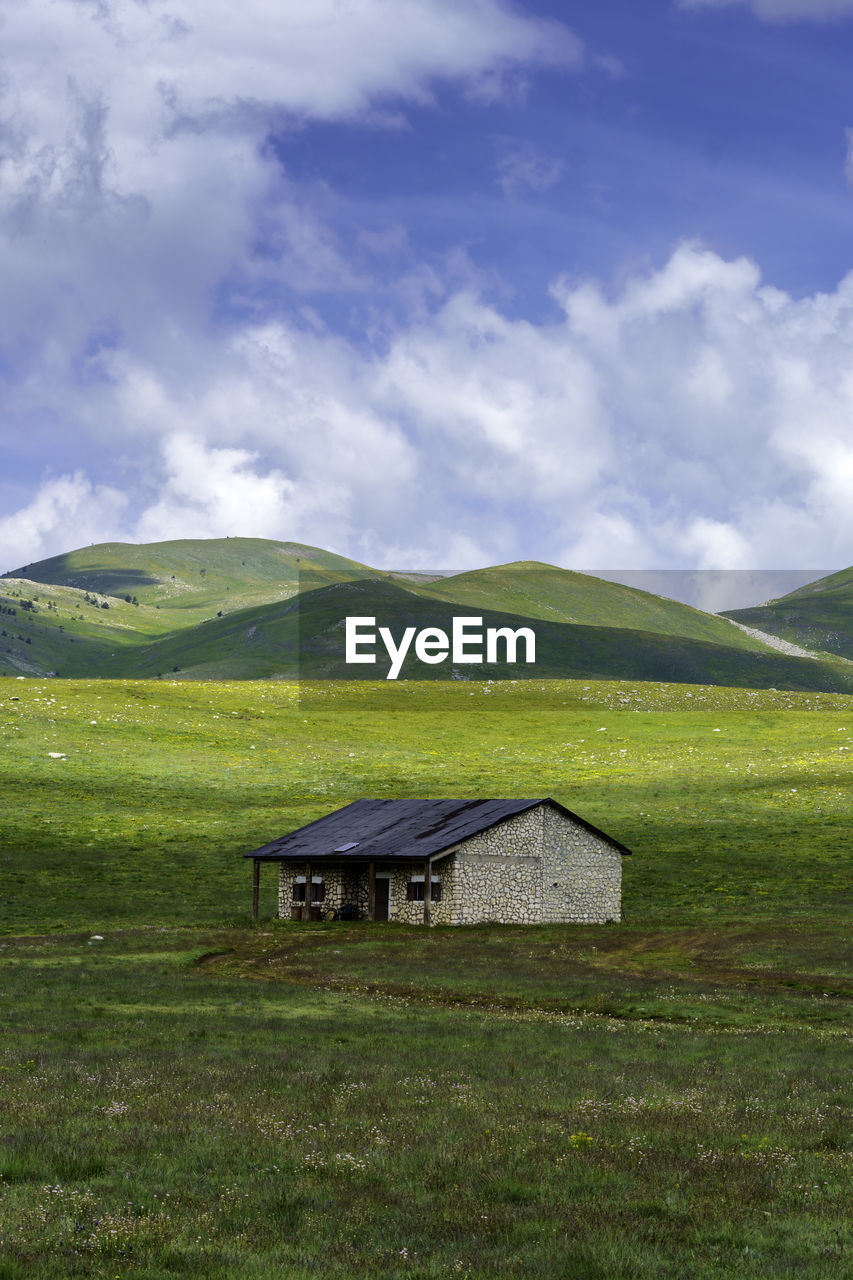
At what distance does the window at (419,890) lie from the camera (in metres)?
62.1

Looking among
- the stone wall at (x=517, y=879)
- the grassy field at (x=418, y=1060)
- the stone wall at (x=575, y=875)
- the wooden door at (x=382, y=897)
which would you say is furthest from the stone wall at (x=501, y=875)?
the wooden door at (x=382, y=897)

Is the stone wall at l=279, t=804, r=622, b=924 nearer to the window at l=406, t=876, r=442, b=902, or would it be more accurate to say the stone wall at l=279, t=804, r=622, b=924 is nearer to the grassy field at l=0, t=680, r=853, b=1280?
the window at l=406, t=876, r=442, b=902

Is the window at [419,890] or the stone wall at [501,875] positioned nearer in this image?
the stone wall at [501,875]

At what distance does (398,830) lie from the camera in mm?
65312

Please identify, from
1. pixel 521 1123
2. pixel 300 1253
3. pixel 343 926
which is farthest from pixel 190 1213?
pixel 343 926

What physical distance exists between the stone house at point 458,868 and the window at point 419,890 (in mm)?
54

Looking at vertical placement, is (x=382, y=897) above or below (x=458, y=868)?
below

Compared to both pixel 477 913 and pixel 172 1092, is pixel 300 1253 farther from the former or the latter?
pixel 477 913

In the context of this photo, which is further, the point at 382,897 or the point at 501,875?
the point at 382,897

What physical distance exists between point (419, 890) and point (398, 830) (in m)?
3.95

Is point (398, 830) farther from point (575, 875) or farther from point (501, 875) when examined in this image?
point (575, 875)

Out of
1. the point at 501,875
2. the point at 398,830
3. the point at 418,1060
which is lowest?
the point at 501,875

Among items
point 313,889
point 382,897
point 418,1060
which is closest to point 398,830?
point 382,897

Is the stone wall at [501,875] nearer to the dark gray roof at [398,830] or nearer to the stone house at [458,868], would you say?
the stone house at [458,868]
